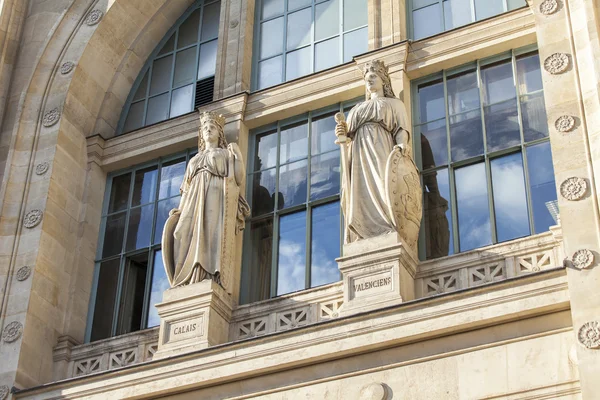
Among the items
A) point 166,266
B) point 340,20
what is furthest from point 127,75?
point 166,266

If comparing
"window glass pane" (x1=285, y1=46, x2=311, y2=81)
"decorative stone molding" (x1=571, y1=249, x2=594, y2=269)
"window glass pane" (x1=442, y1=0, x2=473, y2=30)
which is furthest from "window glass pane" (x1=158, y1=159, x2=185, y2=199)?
"decorative stone molding" (x1=571, y1=249, x2=594, y2=269)

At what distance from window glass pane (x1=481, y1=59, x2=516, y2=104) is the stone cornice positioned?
12.6 ft

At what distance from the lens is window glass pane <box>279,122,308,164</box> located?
16.8m

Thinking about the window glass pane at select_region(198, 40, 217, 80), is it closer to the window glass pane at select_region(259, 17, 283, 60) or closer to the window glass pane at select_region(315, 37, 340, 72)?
the window glass pane at select_region(259, 17, 283, 60)

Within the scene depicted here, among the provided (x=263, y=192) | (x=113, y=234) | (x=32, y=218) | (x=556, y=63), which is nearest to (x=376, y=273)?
(x=556, y=63)

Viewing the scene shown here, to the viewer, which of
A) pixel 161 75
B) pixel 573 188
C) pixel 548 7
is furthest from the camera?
pixel 161 75

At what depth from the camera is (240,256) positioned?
15883 millimetres

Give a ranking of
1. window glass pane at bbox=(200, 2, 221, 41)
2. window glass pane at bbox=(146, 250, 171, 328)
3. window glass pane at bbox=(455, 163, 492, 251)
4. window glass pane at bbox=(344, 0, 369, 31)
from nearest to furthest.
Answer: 1. window glass pane at bbox=(455, 163, 492, 251)
2. window glass pane at bbox=(146, 250, 171, 328)
3. window glass pane at bbox=(344, 0, 369, 31)
4. window glass pane at bbox=(200, 2, 221, 41)

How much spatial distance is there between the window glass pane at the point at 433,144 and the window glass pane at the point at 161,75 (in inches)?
204

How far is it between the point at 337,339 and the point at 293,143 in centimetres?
456

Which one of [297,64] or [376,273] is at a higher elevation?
[297,64]

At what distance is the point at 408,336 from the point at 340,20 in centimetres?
681

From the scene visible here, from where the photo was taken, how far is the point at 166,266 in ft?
50.4

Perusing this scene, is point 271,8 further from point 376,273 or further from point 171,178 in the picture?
point 376,273
